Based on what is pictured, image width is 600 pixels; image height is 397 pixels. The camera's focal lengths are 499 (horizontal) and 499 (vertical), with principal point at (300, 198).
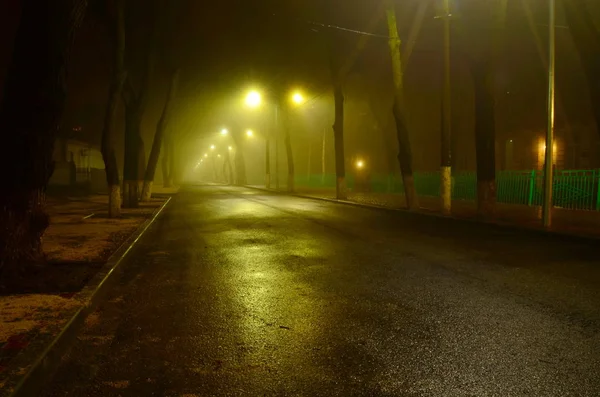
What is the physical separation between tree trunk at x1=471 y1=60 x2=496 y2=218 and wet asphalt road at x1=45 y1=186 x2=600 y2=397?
653 centimetres

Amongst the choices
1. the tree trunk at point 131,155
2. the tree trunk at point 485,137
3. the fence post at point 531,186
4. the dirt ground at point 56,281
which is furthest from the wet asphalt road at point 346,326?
the tree trunk at point 131,155

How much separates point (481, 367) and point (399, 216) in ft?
51.0

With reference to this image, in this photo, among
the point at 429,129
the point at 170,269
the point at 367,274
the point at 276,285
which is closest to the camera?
the point at 276,285

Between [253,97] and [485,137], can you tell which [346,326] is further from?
[253,97]

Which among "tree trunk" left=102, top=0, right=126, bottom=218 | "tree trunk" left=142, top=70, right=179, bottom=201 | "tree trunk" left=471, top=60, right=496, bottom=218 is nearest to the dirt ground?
"tree trunk" left=102, top=0, right=126, bottom=218

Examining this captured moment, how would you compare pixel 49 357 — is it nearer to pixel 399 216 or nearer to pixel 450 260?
pixel 450 260

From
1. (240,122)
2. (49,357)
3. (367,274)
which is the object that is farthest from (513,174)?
(240,122)

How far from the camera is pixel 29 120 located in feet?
23.2

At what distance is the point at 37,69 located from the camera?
7.14 m

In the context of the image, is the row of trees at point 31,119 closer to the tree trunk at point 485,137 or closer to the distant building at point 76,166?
the tree trunk at point 485,137

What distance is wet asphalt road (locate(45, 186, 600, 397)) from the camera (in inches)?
147

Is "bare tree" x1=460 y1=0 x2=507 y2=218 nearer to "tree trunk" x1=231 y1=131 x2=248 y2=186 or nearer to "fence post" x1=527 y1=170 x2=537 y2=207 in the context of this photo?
"fence post" x1=527 y1=170 x2=537 y2=207

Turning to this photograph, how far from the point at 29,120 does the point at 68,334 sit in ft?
12.3

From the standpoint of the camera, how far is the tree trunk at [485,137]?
Answer: 16.7 meters
